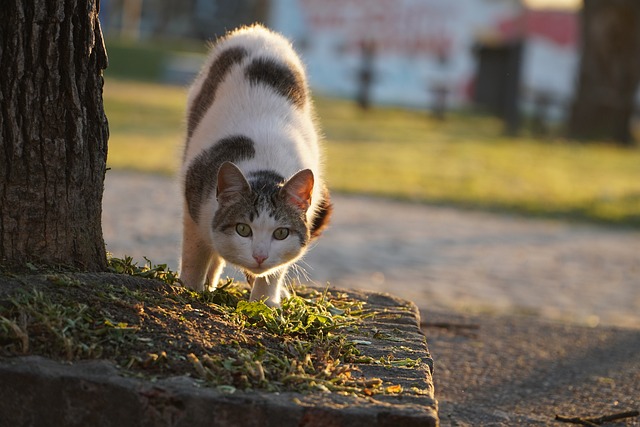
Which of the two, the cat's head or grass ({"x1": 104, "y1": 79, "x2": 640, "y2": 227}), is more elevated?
the cat's head

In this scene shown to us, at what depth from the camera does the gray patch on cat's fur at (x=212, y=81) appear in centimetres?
499

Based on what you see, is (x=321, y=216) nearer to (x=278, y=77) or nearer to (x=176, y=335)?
(x=278, y=77)

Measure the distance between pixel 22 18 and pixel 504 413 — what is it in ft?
7.84

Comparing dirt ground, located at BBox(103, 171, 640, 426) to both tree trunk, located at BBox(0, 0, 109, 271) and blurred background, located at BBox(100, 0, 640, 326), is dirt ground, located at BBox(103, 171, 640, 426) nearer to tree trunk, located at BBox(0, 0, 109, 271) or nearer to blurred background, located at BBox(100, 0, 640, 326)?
blurred background, located at BBox(100, 0, 640, 326)

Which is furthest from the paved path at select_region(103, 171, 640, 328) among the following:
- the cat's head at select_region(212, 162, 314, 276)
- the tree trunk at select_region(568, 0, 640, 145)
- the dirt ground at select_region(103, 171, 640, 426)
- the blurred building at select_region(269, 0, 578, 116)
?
the blurred building at select_region(269, 0, 578, 116)

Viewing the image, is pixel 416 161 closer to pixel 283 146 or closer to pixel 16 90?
pixel 283 146

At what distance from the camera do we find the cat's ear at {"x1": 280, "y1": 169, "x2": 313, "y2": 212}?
12.9 ft

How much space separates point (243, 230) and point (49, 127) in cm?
100

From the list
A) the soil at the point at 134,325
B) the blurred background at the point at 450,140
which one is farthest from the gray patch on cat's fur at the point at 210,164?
the blurred background at the point at 450,140

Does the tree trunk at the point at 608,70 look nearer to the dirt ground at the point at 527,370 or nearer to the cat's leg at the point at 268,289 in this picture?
the dirt ground at the point at 527,370

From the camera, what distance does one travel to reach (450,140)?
64.4 feet

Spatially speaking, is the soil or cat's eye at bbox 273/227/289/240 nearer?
the soil

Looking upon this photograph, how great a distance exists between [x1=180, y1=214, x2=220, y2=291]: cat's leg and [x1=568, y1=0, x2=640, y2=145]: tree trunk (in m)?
17.9

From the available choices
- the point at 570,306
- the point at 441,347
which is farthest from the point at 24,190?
the point at 570,306
